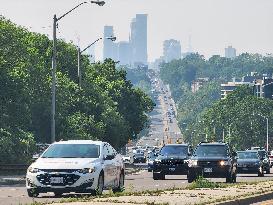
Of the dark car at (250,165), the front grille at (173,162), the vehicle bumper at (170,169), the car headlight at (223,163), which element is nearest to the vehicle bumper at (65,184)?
the car headlight at (223,163)

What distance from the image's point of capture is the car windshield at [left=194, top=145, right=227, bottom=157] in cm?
4781

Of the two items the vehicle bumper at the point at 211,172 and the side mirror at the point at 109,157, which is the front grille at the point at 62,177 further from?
the vehicle bumper at the point at 211,172

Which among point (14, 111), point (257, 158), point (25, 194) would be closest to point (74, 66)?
point (14, 111)

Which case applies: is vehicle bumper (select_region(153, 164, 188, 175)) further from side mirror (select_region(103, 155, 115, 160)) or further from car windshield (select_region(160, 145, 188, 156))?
side mirror (select_region(103, 155, 115, 160))

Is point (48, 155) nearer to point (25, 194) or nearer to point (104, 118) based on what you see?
point (25, 194)

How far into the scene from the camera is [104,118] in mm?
104125

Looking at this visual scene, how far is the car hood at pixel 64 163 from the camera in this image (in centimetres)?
3042

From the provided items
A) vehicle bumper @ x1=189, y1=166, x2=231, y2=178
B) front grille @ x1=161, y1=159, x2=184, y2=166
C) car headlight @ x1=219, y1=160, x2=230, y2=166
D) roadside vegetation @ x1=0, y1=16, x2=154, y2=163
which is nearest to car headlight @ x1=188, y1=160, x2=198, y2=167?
vehicle bumper @ x1=189, y1=166, x2=231, y2=178

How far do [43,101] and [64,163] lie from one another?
60.4 m

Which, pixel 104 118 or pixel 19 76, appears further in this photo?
pixel 104 118

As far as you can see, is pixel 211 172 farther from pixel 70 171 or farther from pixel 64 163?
pixel 70 171

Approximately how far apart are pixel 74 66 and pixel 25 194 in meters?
81.1

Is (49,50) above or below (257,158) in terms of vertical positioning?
above

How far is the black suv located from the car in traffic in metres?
15.1
